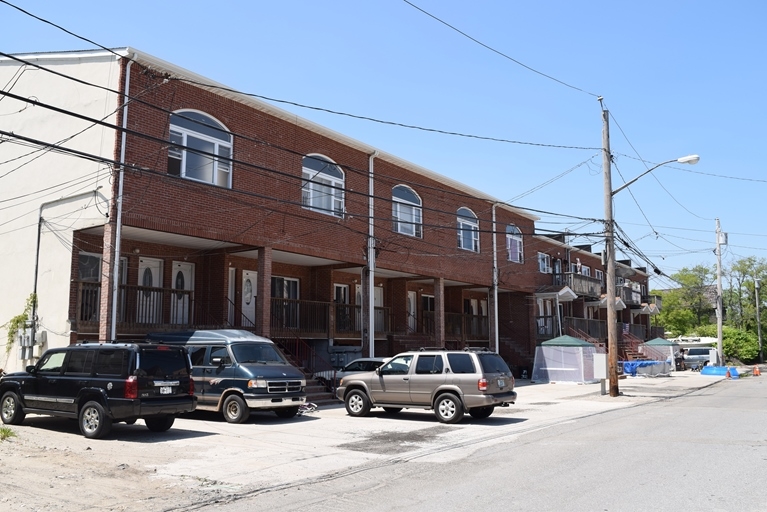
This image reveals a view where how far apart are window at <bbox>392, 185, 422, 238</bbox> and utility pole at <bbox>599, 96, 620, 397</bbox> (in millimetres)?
7168

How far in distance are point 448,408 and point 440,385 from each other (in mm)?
564

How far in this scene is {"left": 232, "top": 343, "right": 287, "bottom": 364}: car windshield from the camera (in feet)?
52.3

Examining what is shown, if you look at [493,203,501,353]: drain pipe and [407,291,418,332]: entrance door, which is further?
[493,203,501,353]: drain pipe

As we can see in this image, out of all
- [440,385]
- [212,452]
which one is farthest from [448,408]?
[212,452]

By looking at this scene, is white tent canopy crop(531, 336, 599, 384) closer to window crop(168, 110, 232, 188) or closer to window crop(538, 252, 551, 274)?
window crop(538, 252, 551, 274)

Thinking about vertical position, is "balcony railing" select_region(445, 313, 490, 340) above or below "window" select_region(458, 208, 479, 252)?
below

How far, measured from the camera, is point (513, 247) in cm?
3678

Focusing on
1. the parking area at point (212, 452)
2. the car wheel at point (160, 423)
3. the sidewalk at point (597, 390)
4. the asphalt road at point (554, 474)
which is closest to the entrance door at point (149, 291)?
the parking area at point (212, 452)

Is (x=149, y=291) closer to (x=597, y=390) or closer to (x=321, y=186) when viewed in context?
(x=321, y=186)

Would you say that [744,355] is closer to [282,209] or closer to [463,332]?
[463,332]

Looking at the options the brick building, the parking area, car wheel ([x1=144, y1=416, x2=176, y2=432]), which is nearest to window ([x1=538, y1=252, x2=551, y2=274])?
the brick building

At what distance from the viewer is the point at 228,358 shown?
625 inches

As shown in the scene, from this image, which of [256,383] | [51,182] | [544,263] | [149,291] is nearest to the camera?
[256,383]

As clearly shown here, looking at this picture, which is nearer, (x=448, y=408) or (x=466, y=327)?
(x=448, y=408)
